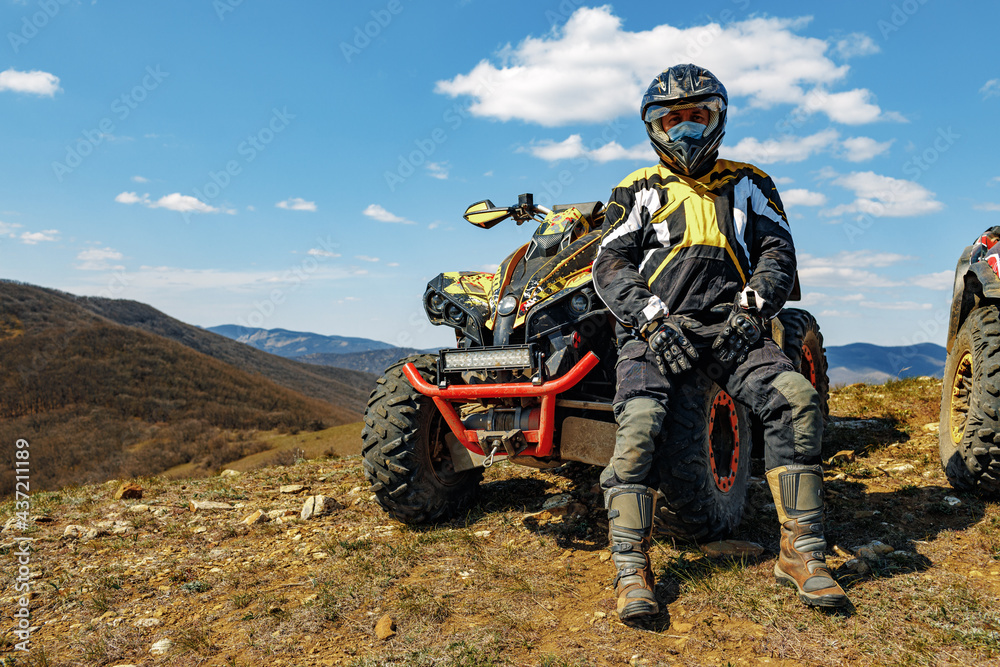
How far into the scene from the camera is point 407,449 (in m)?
4.61

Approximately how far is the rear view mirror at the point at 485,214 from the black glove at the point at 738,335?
7.56ft

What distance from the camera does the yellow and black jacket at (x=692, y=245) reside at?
362 centimetres

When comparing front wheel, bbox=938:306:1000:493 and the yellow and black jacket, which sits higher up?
the yellow and black jacket

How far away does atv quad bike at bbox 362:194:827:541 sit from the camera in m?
3.75

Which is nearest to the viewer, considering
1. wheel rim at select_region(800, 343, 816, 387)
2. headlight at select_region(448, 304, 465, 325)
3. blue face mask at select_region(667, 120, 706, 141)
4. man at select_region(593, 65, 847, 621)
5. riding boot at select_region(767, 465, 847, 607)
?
riding boot at select_region(767, 465, 847, 607)

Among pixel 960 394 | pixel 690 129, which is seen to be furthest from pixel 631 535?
pixel 960 394

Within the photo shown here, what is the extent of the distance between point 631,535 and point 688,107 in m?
2.33

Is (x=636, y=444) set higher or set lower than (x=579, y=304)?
lower

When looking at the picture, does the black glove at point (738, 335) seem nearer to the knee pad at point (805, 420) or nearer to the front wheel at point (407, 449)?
the knee pad at point (805, 420)

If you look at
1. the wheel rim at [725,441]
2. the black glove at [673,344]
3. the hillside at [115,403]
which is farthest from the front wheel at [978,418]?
the hillside at [115,403]

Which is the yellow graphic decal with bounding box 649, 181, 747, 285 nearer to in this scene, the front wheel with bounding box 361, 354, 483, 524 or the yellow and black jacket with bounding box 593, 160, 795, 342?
the yellow and black jacket with bounding box 593, 160, 795, 342

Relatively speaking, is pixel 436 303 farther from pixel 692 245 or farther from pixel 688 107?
pixel 688 107

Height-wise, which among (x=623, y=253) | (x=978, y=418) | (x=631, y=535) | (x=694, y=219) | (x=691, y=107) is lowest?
(x=631, y=535)

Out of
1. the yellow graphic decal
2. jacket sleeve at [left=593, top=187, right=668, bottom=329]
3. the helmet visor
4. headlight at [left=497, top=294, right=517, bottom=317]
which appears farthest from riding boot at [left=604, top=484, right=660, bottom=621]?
the helmet visor
